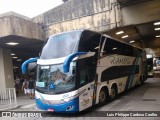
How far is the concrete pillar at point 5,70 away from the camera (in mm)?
16516

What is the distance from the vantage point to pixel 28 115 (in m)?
9.92

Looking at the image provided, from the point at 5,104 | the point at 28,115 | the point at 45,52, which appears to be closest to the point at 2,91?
the point at 5,104

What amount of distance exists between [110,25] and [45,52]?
236 inches

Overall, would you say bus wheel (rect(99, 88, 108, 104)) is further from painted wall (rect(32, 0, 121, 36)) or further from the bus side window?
painted wall (rect(32, 0, 121, 36))

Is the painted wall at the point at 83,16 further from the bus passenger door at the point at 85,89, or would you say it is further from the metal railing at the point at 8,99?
the bus passenger door at the point at 85,89

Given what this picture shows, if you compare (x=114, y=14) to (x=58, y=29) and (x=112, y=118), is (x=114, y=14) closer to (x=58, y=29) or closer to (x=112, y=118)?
(x=58, y=29)

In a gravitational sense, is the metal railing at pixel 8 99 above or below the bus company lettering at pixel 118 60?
below

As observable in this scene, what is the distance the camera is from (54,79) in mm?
8828

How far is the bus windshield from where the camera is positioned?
28.0 ft

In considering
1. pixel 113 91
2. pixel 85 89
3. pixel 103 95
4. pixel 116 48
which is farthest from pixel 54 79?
pixel 116 48

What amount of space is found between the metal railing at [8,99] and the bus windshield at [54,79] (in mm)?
3699

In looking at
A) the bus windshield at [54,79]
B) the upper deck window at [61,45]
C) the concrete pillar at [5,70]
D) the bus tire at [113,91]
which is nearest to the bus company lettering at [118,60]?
the bus tire at [113,91]

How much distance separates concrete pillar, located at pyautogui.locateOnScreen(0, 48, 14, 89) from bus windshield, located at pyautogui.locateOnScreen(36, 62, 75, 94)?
8.08m

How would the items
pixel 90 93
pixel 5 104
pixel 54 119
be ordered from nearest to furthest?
1. pixel 54 119
2. pixel 90 93
3. pixel 5 104
